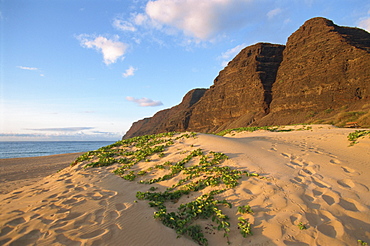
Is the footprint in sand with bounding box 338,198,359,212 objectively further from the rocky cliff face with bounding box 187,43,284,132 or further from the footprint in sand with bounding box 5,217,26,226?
the rocky cliff face with bounding box 187,43,284,132

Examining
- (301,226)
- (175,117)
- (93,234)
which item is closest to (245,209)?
(301,226)

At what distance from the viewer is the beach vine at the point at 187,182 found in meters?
3.49

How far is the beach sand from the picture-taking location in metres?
3.01

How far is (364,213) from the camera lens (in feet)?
11.8

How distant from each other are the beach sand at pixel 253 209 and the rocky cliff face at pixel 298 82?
70.3 feet

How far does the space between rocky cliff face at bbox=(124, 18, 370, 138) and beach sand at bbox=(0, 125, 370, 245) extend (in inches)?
844

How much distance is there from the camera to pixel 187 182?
5484 millimetres

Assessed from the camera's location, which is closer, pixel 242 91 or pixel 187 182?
pixel 187 182

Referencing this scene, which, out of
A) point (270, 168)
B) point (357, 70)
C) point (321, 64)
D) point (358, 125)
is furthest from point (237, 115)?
point (270, 168)

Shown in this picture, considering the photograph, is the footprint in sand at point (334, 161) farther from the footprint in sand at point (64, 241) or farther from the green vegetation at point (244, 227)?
the footprint in sand at point (64, 241)

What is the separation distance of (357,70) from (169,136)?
131 ft

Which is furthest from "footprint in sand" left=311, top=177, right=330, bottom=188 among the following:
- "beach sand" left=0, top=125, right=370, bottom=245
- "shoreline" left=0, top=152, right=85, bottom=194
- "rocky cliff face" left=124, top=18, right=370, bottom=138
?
"rocky cliff face" left=124, top=18, right=370, bottom=138

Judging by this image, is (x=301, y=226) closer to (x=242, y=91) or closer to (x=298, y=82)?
(x=298, y=82)

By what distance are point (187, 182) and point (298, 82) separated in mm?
45190
